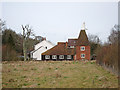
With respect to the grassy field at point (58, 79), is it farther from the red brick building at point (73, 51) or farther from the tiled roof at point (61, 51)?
the tiled roof at point (61, 51)

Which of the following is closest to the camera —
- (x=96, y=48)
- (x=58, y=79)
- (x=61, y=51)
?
(x=58, y=79)

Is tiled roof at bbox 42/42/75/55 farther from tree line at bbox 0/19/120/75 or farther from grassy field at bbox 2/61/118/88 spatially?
grassy field at bbox 2/61/118/88

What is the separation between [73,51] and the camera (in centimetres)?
4675

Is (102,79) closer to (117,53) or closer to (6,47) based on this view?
(117,53)

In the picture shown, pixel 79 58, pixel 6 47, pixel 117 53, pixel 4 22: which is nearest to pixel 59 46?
pixel 79 58

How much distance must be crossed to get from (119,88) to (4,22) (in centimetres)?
4208

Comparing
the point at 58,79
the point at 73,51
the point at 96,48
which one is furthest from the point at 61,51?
the point at 58,79

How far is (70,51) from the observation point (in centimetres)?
4684

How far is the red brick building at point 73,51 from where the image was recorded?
44.9 metres

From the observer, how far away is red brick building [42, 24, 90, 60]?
4491cm

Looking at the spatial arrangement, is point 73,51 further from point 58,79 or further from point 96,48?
point 58,79

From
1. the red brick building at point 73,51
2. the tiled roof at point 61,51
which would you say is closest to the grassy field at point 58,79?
the red brick building at point 73,51

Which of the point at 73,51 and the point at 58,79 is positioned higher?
the point at 73,51

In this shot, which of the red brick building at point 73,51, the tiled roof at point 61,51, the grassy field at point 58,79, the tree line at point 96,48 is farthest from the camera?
the tiled roof at point 61,51
